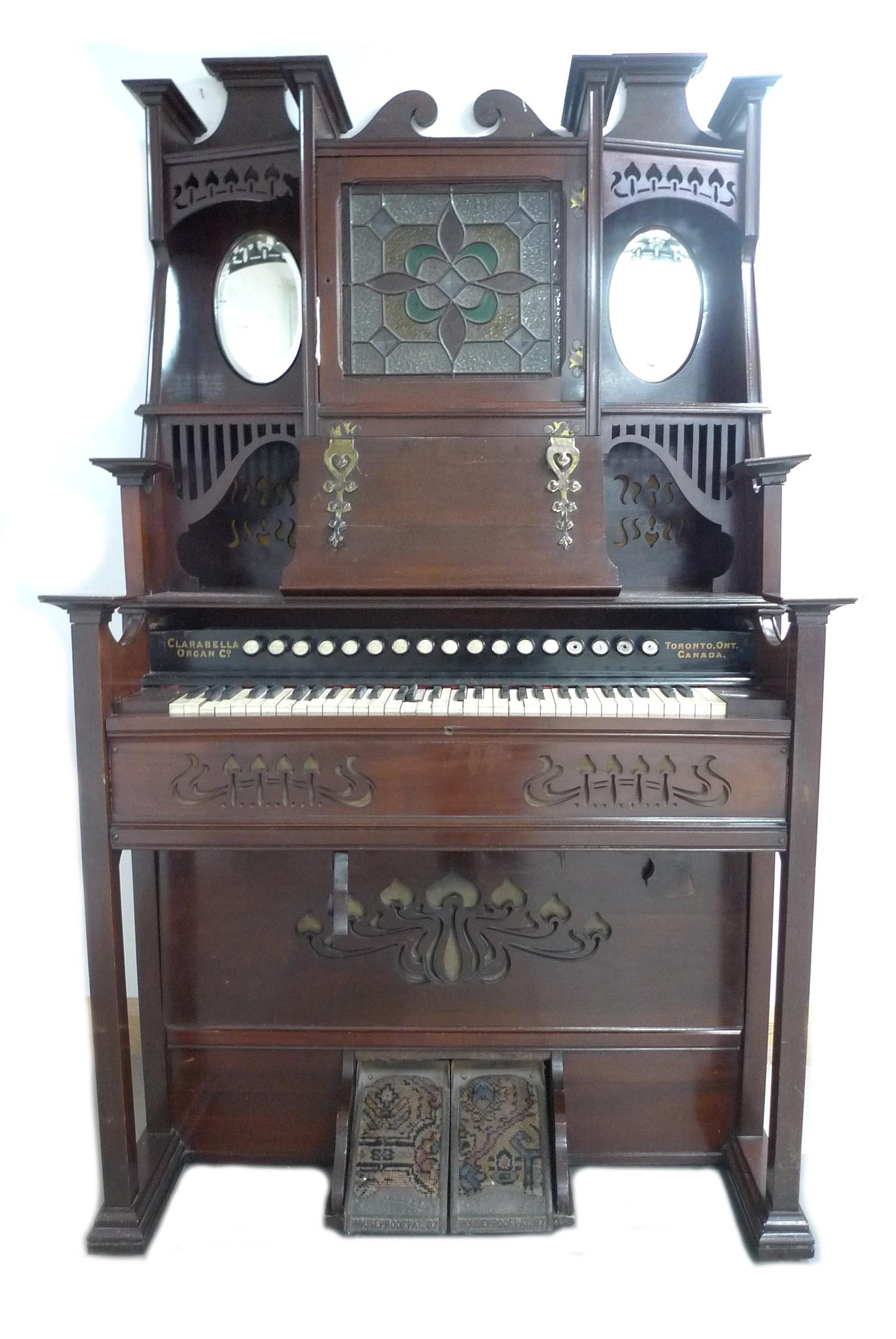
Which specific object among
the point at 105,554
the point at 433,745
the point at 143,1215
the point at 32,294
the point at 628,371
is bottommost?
the point at 143,1215

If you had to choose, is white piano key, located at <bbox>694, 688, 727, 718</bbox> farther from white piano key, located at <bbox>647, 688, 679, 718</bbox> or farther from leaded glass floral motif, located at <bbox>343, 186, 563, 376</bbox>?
leaded glass floral motif, located at <bbox>343, 186, 563, 376</bbox>

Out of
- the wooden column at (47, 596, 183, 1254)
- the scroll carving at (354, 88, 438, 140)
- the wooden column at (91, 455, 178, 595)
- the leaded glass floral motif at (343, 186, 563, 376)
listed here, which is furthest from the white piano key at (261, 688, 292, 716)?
the scroll carving at (354, 88, 438, 140)

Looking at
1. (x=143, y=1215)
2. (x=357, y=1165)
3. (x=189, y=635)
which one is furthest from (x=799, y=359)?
(x=143, y=1215)

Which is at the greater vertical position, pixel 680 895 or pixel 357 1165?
pixel 680 895

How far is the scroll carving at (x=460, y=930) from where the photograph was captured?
201cm

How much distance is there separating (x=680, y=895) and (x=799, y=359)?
4.68 ft

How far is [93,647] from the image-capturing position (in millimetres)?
1625

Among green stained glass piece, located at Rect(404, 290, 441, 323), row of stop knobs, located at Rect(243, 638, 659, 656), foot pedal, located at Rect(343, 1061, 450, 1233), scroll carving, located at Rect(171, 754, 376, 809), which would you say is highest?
green stained glass piece, located at Rect(404, 290, 441, 323)

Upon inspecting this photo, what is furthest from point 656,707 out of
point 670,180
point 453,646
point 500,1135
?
point 670,180

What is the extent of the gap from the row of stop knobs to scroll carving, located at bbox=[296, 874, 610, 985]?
0.54 metres

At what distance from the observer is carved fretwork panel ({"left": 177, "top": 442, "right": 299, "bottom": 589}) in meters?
2.10

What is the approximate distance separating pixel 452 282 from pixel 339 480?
1.70 ft

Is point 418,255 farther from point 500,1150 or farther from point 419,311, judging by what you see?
point 500,1150

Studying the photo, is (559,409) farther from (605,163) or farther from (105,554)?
(105,554)
